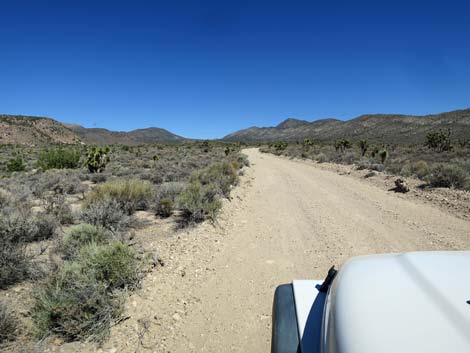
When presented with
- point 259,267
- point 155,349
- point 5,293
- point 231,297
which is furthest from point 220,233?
point 5,293

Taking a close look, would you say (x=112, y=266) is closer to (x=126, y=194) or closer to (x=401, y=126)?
(x=126, y=194)

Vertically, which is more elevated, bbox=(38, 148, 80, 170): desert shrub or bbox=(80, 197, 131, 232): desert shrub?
bbox=(38, 148, 80, 170): desert shrub

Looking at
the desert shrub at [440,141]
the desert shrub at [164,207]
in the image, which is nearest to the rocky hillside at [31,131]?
the desert shrub at [164,207]

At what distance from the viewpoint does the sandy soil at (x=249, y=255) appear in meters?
3.20

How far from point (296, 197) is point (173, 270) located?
6.23 m

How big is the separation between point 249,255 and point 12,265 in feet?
12.5

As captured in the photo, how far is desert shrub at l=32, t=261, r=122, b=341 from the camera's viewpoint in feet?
10.1

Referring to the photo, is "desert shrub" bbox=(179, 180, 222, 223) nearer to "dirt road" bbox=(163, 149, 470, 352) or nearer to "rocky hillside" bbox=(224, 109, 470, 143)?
"dirt road" bbox=(163, 149, 470, 352)

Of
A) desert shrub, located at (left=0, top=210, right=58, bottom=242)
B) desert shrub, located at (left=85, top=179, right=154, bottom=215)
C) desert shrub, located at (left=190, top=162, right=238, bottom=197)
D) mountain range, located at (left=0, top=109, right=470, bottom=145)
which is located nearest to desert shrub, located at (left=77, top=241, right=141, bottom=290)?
desert shrub, located at (left=0, top=210, right=58, bottom=242)

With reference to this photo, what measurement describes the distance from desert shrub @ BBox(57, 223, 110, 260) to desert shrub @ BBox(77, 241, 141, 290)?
0.75 metres

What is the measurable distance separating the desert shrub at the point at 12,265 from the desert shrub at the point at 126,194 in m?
2.99

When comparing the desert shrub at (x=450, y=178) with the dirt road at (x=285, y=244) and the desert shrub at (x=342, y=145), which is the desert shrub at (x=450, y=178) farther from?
the desert shrub at (x=342, y=145)

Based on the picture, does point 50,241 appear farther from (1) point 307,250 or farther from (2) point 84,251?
(1) point 307,250

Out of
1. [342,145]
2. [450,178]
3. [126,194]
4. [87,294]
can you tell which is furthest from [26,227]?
[342,145]
